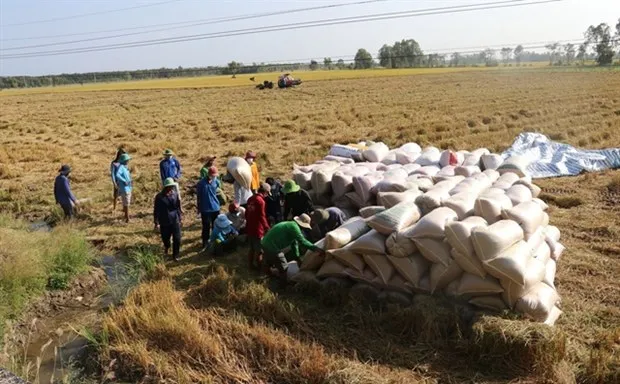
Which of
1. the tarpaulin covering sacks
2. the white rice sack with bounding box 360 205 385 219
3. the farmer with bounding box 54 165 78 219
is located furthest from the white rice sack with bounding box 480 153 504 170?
the farmer with bounding box 54 165 78 219

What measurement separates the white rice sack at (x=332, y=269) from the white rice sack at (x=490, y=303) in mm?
1456

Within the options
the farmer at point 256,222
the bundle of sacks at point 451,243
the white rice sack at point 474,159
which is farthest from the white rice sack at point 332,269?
the white rice sack at point 474,159

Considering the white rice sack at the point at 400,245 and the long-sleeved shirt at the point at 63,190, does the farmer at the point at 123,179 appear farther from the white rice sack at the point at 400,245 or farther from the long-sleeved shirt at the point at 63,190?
the white rice sack at the point at 400,245

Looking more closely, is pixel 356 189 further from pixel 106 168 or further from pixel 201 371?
pixel 106 168

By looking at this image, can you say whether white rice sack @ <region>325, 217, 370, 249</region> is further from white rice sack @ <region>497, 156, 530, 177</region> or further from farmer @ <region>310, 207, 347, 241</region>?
white rice sack @ <region>497, 156, 530, 177</region>

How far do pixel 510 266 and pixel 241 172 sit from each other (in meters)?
4.71

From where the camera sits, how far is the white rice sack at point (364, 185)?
7.06 m

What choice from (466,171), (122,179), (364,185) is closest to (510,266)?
(364,185)

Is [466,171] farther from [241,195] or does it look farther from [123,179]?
[123,179]

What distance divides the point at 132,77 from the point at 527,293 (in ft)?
294

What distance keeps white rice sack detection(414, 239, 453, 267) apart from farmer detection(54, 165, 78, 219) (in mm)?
6210

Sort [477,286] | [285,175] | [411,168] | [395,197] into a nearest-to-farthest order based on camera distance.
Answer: [477,286] → [395,197] → [411,168] → [285,175]

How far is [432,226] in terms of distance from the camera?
5.20 m

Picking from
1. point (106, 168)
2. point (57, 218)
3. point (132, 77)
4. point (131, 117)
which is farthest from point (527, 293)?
point (132, 77)
